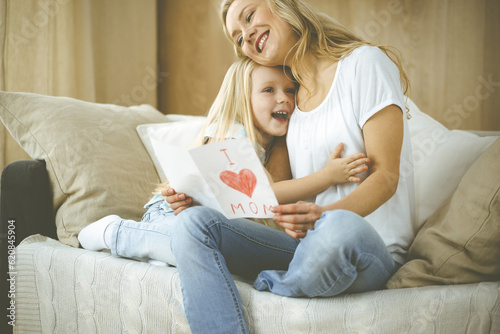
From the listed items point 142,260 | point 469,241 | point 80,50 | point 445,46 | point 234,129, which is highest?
point 445,46

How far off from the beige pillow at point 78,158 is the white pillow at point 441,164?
814 mm

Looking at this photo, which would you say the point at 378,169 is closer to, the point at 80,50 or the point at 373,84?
the point at 373,84

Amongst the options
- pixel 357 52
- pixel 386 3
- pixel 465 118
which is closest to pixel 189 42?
pixel 386 3

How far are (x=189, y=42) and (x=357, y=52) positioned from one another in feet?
5.73

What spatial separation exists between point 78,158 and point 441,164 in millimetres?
1025

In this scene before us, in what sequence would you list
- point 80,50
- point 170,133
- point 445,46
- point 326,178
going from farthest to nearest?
point 80,50, point 445,46, point 170,133, point 326,178

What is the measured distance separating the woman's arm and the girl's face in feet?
0.92

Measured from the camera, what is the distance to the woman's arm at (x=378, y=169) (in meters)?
0.97

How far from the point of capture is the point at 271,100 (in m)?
1.25

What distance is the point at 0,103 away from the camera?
4.46 ft

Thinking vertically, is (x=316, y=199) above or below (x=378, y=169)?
below

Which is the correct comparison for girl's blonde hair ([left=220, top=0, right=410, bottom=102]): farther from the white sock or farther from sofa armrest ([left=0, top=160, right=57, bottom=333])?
sofa armrest ([left=0, top=160, right=57, bottom=333])

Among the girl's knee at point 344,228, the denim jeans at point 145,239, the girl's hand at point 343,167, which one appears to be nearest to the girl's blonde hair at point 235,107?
the denim jeans at point 145,239

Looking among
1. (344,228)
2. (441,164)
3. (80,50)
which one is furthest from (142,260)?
(80,50)
